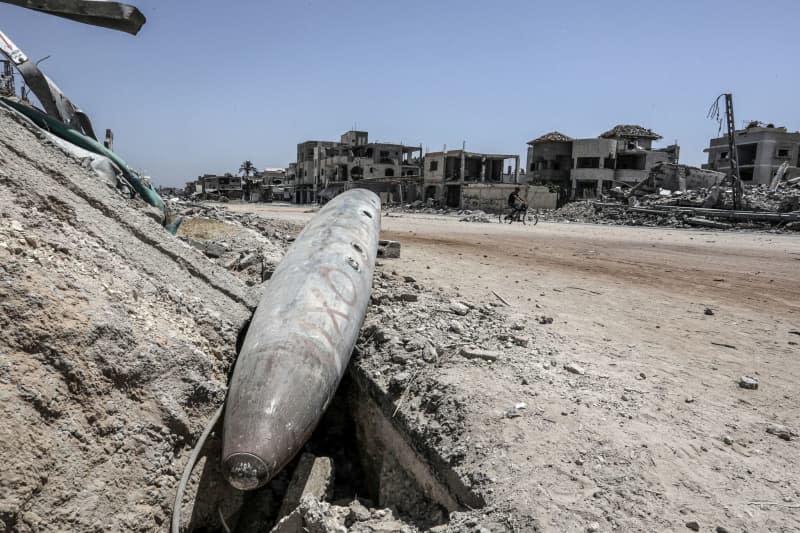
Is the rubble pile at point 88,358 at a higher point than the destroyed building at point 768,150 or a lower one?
lower

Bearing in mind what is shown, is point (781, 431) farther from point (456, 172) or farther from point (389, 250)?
point (456, 172)

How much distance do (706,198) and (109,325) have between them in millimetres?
31838

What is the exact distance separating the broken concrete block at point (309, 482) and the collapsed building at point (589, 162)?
40.5 meters

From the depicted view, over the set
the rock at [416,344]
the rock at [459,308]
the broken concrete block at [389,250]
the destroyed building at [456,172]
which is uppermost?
the destroyed building at [456,172]

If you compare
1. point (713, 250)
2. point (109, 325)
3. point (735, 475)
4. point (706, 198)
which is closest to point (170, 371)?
point (109, 325)

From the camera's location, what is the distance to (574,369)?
14.1ft

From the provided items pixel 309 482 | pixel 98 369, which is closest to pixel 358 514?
pixel 309 482

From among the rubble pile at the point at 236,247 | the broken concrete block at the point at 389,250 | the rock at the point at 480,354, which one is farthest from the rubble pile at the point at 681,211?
the rock at the point at 480,354

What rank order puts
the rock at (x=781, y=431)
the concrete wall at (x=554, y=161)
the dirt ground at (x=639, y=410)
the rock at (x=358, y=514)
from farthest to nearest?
the concrete wall at (x=554, y=161) < the rock at (x=781, y=431) < the rock at (x=358, y=514) < the dirt ground at (x=639, y=410)

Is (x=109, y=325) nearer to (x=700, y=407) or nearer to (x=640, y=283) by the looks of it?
(x=700, y=407)

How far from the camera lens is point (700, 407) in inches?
149

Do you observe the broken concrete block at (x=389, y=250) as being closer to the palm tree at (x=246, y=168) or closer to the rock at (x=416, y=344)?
the rock at (x=416, y=344)

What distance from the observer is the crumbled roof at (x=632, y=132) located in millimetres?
52031

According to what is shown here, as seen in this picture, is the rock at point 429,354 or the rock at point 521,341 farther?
the rock at point 521,341
